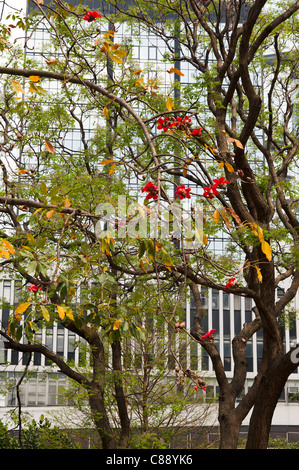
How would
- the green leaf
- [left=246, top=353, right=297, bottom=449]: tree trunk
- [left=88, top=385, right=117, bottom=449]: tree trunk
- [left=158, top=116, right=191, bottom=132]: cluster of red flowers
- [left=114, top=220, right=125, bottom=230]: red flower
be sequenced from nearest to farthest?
the green leaf < [left=114, top=220, right=125, bottom=230]: red flower < [left=158, top=116, right=191, bottom=132]: cluster of red flowers < [left=246, top=353, right=297, bottom=449]: tree trunk < [left=88, top=385, right=117, bottom=449]: tree trunk

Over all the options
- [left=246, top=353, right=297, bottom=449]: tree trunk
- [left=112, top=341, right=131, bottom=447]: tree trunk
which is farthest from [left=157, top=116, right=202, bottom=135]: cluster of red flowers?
[left=112, top=341, right=131, bottom=447]: tree trunk

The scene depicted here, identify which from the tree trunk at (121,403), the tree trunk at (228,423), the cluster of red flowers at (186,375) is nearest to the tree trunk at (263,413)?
the tree trunk at (228,423)

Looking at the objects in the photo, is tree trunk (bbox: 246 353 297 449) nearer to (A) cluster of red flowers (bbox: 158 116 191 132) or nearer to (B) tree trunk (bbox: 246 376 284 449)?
(B) tree trunk (bbox: 246 376 284 449)

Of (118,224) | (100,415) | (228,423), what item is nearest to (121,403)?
(100,415)

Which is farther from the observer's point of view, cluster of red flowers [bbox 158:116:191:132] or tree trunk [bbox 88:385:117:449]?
tree trunk [bbox 88:385:117:449]

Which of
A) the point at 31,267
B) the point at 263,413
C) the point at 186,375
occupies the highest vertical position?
the point at 31,267

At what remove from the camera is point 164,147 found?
26.2ft

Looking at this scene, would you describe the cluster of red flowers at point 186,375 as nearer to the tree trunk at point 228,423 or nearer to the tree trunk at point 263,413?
the tree trunk at point 263,413

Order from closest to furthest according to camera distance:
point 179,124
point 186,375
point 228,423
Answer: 1. point 186,375
2. point 179,124
3. point 228,423

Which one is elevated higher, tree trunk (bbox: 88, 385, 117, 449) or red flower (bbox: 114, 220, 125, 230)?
red flower (bbox: 114, 220, 125, 230)

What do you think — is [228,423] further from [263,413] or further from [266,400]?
[266,400]

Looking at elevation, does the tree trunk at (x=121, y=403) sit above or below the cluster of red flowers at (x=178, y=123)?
below
